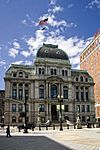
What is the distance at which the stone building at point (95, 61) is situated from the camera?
101625 millimetres

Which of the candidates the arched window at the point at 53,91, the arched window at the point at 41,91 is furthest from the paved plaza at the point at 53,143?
the arched window at the point at 53,91

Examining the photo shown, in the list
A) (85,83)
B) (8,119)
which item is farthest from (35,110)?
(85,83)

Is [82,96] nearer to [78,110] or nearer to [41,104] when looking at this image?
[78,110]

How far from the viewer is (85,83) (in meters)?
85.2

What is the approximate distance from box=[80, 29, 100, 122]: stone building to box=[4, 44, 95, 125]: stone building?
17.0m

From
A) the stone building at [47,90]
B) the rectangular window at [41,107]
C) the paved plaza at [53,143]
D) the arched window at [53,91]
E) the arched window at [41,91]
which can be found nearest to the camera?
the paved plaza at [53,143]

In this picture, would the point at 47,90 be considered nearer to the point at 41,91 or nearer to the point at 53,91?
the point at 41,91

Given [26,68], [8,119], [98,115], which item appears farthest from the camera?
[98,115]

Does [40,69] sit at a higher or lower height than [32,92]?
higher

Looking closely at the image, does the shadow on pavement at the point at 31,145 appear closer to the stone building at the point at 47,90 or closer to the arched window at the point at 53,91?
the stone building at the point at 47,90

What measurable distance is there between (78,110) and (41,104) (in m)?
12.7

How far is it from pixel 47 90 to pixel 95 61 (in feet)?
121

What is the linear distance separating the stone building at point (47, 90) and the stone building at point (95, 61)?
55.8 feet

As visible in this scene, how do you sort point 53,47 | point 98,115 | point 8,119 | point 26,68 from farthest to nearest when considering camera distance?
1. point 98,115
2. point 53,47
3. point 26,68
4. point 8,119
